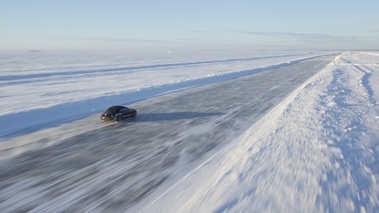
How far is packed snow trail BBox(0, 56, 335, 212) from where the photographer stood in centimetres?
765

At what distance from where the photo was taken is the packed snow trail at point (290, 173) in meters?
6.95

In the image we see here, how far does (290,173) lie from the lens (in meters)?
8.57

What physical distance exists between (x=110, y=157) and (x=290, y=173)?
6.47m

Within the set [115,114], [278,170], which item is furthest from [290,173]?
[115,114]

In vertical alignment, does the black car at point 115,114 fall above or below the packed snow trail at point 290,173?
below

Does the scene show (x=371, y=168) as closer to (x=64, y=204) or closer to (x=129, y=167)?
(x=129, y=167)

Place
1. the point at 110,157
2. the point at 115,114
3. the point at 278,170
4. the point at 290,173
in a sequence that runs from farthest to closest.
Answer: the point at 115,114 < the point at 110,157 < the point at 278,170 < the point at 290,173

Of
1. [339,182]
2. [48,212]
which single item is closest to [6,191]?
[48,212]

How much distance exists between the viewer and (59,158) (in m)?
10.5

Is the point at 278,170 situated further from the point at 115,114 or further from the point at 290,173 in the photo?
the point at 115,114

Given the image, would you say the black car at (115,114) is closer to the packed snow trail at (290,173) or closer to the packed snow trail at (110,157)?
the packed snow trail at (110,157)

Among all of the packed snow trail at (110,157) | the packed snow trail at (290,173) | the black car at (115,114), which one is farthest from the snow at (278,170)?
the black car at (115,114)

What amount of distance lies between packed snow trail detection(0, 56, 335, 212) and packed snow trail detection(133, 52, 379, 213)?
615 mm

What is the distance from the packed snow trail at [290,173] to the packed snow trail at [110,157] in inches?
24.2
